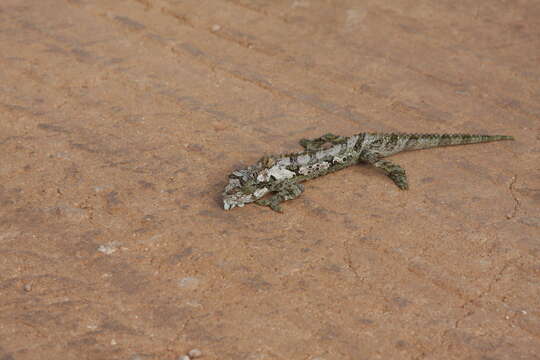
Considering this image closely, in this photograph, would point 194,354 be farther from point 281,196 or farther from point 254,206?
point 281,196

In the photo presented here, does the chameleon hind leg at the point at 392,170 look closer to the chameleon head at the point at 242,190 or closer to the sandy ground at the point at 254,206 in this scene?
the sandy ground at the point at 254,206

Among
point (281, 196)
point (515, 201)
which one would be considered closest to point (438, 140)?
point (515, 201)

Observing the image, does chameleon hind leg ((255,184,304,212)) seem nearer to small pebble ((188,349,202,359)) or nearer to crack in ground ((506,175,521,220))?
small pebble ((188,349,202,359))

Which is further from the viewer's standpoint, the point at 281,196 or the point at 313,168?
the point at 313,168

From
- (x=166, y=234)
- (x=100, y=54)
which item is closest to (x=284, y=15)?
(x=100, y=54)

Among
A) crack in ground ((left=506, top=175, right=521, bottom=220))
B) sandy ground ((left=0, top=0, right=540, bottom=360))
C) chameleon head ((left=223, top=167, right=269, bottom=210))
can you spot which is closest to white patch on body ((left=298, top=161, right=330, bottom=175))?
sandy ground ((left=0, top=0, right=540, bottom=360))

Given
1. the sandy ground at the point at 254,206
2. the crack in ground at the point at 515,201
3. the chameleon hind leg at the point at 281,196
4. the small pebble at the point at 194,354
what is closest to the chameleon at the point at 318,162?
the chameleon hind leg at the point at 281,196

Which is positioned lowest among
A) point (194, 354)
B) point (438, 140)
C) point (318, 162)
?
point (194, 354)
